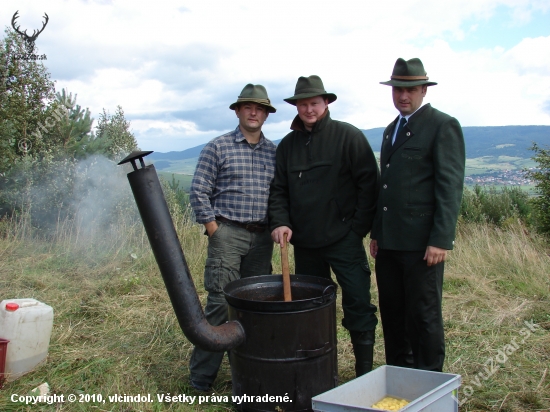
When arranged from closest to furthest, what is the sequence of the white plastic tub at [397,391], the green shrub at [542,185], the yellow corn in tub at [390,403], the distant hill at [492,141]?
1. the white plastic tub at [397,391]
2. the yellow corn in tub at [390,403]
3. the green shrub at [542,185]
4. the distant hill at [492,141]

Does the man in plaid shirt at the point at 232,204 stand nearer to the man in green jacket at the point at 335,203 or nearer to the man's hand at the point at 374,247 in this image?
the man in green jacket at the point at 335,203

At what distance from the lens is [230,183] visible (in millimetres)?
3734

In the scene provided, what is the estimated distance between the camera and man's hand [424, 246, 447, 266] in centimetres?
312

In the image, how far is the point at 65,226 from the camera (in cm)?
834

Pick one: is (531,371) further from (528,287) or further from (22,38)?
(22,38)

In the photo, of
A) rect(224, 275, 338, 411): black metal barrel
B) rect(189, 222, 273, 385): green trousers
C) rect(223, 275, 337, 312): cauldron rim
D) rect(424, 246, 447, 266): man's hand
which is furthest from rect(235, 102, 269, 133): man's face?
rect(424, 246, 447, 266): man's hand

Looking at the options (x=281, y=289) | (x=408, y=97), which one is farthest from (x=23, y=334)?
(x=408, y=97)

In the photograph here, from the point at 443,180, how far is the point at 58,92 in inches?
351

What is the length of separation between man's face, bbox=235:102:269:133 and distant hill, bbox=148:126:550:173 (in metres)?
32.9

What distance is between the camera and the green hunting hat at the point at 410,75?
3.28 m

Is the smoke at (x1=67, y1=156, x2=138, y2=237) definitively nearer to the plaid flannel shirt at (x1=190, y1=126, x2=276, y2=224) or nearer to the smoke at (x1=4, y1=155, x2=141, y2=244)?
the smoke at (x1=4, y1=155, x2=141, y2=244)

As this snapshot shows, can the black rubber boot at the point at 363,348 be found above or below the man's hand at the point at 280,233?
below

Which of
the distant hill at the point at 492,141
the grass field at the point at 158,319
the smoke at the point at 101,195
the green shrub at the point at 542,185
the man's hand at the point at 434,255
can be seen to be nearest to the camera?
the man's hand at the point at 434,255

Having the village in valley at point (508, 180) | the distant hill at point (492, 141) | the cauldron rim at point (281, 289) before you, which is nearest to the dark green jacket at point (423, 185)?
the cauldron rim at point (281, 289)
